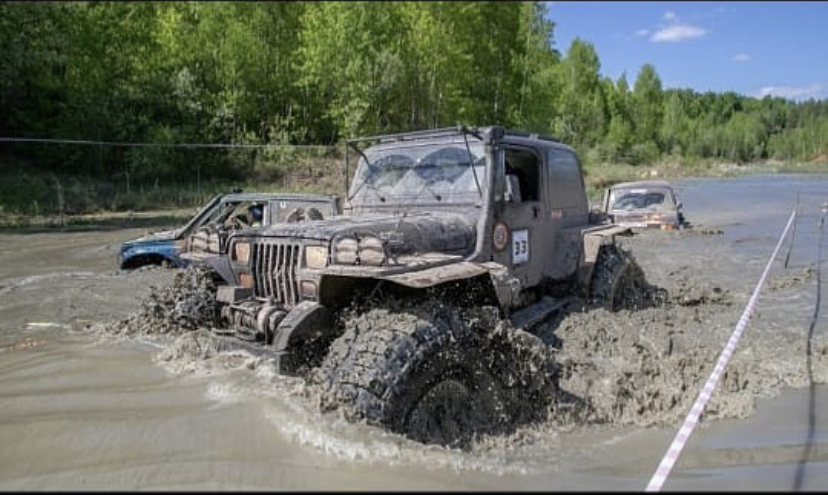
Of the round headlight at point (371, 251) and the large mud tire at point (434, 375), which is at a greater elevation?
the round headlight at point (371, 251)

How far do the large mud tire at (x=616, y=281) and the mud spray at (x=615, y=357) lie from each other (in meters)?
0.19

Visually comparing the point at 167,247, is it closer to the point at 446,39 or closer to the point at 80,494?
the point at 80,494

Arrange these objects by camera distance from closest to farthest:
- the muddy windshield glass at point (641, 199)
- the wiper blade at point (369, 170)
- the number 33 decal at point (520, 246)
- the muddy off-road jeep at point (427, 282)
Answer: the muddy off-road jeep at point (427, 282) → the number 33 decal at point (520, 246) → the wiper blade at point (369, 170) → the muddy windshield glass at point (641, 199)

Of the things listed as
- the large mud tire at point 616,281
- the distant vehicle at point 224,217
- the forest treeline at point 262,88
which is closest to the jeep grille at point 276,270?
the large mud tire at point 616,281

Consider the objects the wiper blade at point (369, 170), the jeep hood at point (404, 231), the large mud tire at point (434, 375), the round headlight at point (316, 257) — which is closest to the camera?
the large mud tire at point (434, 375)

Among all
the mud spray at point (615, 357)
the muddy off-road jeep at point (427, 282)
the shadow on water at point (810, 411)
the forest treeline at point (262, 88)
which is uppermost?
the forest treeline at point (262, 88)

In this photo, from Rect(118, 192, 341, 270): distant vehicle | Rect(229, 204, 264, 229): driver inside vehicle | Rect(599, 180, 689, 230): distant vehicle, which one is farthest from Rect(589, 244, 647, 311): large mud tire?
Rect(599, 180, 689, 230): distant vehicle

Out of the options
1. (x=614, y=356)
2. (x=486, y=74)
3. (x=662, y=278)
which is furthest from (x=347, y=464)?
(x=486, y=74)

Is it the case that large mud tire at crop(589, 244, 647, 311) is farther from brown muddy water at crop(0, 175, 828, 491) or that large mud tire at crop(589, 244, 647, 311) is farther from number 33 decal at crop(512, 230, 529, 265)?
number 33 decal at crop(512, 230, 529, 265)

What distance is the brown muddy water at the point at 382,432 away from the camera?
337 centimetres

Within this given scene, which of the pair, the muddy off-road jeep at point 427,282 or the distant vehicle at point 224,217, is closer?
the muddy off-road jeep at point 427,282

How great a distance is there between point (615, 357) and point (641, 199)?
1026 centimetres

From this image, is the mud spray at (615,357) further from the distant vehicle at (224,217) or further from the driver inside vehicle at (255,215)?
the driver inside vehicle at (255,215)

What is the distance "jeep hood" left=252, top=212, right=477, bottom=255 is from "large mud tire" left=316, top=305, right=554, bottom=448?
611 millimetres
